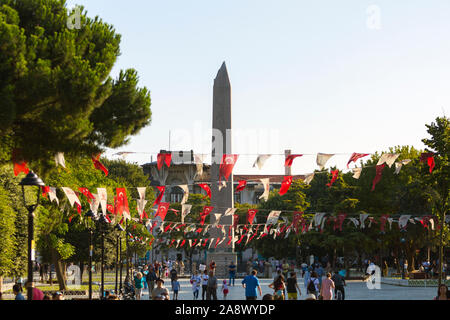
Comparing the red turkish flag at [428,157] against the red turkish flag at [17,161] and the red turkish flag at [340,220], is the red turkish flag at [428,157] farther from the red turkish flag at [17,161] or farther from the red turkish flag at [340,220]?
the red turkish flag at [340,220]

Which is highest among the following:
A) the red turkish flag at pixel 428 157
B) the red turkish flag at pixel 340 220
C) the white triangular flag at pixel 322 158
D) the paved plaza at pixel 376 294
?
the red turkish flag at pixel 428 157

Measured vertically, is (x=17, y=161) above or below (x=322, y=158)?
below

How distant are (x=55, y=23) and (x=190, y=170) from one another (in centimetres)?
9570

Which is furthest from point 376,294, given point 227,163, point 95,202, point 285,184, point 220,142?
point 220,142

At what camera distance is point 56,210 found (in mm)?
40000

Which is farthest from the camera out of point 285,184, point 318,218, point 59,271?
point 318,218

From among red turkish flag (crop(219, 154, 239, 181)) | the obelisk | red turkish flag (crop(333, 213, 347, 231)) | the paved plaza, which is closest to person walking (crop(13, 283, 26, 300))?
red turkish flag (crop(219, 154, 239, 181))

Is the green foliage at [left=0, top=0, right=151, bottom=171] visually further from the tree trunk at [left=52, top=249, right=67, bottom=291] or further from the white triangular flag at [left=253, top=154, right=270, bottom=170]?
the tree trunk at [left=52, top=249, right=67, bottom=291]

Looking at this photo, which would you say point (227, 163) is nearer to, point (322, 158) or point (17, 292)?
point (322, 158)

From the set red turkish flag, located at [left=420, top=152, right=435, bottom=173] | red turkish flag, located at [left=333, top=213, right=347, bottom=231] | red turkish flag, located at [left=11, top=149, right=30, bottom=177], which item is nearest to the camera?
red turkish flag, located at [left=11, top=149, right=30, bottom=177]

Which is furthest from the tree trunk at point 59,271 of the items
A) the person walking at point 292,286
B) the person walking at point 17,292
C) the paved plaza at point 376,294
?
the person walking at point 17,292
